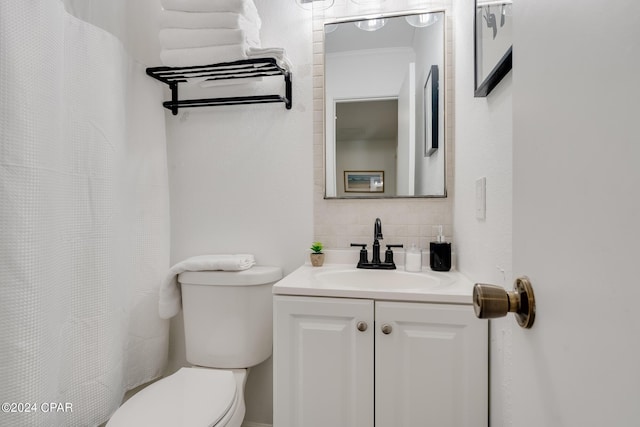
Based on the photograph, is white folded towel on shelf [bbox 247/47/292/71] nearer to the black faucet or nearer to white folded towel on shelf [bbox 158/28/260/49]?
white folded towel on shelf [bbox 158/28/260/49]

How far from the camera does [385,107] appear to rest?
1418 millimetres

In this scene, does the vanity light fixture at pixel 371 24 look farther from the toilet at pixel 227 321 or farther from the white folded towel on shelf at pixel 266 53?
the toilet at pixel 227 321

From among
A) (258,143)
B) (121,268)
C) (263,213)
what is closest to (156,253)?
(121,268)

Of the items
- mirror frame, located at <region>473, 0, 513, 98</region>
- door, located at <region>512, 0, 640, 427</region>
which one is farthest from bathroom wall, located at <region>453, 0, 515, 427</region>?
door, located at <region>512, 0, 640, 427</region>

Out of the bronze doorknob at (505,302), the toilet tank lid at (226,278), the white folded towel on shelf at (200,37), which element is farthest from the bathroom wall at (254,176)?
the bronze doorknob at (505,302)

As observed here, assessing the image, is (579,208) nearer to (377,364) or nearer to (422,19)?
(377,364)

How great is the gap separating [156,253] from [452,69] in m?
1.54

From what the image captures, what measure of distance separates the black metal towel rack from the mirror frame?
28.7 inches

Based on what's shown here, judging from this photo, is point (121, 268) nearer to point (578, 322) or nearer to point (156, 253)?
point (156, 253)

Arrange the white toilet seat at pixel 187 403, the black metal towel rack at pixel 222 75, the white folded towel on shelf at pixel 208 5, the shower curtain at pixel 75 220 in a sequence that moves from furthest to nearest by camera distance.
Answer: the black metal towel rack at pixel 222 75 → the white folded towel on shelf at pixel 208 5 → the white toilet seat at pixel 187 403 → the shower curtain at pixel 75 220

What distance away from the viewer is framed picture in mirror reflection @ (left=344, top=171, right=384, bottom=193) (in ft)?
4.64

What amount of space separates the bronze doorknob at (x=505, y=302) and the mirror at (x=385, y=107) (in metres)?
1.00

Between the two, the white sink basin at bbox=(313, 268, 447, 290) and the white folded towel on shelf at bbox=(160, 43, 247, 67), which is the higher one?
the white folded towel on shelf at bbox=(160, 43, 247, 67)

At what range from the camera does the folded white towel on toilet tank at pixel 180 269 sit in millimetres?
1295
